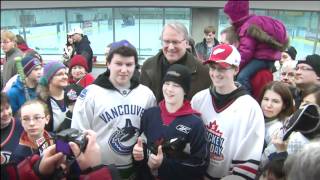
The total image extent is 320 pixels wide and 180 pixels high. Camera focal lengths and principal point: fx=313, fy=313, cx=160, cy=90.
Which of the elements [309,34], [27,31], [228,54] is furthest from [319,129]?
[27,31]

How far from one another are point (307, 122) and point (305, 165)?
631 millimetres

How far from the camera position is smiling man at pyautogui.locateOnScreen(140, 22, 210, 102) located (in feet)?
6.91

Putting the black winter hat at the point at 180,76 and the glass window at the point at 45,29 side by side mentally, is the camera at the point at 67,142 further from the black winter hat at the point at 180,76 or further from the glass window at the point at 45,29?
the glass window at the point at 45,29

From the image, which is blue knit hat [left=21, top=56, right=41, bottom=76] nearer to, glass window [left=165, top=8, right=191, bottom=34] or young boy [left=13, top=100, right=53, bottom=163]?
young boy [left=13, top=100, right=53, bottom=163]

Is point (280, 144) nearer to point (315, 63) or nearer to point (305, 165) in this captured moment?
point (305, 165)

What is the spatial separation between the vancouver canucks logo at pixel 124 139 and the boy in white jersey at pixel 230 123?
44 cm

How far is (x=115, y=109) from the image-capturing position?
1912 mm

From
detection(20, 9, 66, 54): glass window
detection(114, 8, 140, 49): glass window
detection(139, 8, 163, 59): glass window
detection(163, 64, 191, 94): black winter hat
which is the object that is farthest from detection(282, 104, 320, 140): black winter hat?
detection(20, 9, 66, 54): glass window

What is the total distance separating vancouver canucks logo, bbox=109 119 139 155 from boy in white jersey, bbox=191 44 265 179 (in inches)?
17.5

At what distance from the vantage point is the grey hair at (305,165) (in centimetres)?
102

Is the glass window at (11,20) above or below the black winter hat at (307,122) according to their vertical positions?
Result: above

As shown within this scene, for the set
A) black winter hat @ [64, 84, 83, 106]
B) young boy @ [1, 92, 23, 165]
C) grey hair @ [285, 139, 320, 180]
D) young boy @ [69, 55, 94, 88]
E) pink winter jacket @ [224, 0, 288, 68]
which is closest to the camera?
grey hair @ [285, 139, 320, 180]

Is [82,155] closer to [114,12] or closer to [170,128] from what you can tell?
[170,128]

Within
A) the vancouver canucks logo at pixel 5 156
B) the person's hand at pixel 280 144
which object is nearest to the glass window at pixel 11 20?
the vancouver canucks logo at pixel 5 156
